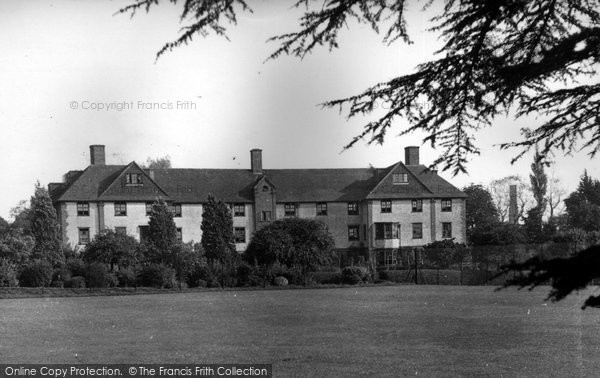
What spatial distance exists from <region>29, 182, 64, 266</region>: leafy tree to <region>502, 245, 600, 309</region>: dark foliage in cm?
4764

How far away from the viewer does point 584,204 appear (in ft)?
259

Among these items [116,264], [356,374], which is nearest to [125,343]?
[356,374]

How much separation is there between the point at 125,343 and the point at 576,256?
1168 centimetres

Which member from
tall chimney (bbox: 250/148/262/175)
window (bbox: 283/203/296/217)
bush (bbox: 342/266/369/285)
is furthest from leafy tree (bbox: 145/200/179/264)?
bush (bbox: 342/266/369/285)

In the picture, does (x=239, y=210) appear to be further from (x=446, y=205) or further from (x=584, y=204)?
(x=584, y=204)

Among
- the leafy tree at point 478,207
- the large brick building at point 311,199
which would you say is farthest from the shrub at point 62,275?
the leafy tree at point 478,207

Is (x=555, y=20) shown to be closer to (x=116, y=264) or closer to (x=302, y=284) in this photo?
(x=302, y=284)

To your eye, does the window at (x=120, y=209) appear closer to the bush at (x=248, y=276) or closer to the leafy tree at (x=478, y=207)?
the bush at (x=248, y=276)

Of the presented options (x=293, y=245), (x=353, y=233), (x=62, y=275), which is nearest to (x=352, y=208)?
(x=353, y=233)

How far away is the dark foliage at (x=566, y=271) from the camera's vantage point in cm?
284

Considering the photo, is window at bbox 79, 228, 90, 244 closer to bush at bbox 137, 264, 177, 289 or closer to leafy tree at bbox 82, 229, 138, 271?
leafy tree at bbox 82, 229, 138, 271

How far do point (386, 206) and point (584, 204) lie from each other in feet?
98.6

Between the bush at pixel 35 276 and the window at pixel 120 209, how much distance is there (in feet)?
76.0

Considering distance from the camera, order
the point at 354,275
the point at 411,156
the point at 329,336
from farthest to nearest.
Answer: the point at 411,156 → the point at 354,275 → the point at 329,336
